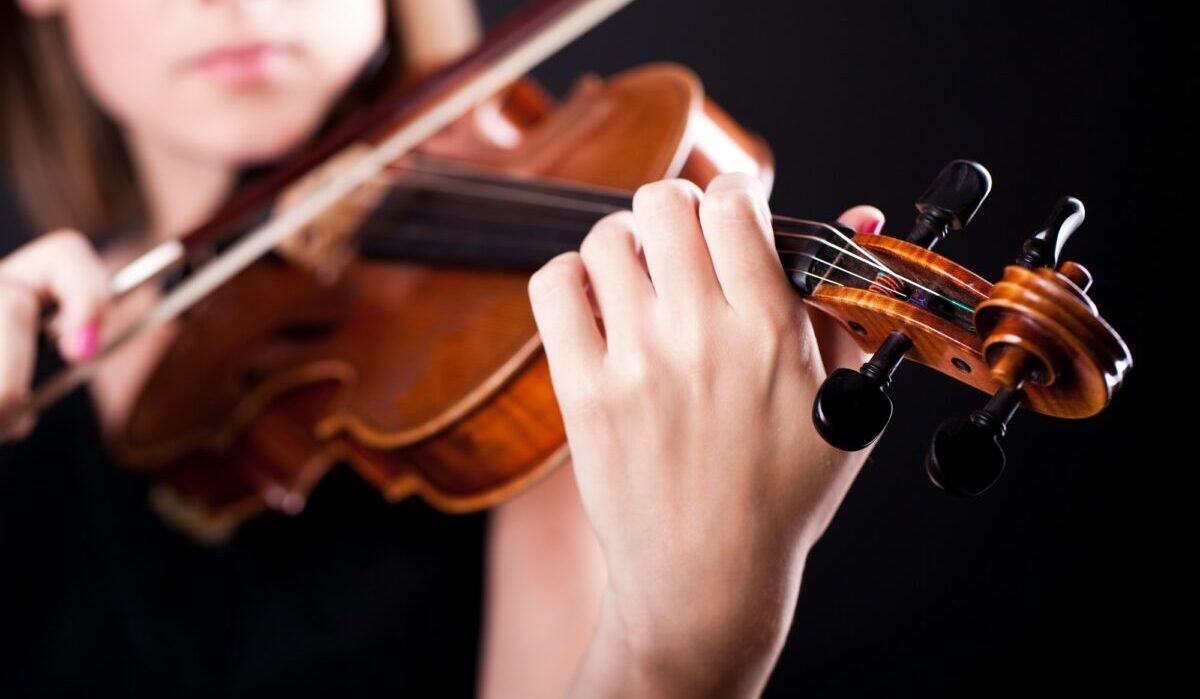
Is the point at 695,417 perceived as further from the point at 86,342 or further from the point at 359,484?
the point at 359,484

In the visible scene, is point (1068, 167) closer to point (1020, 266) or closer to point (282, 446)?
point (1020, 266)

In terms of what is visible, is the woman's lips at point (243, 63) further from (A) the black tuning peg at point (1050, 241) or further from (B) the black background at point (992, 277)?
(A) the black tuning peg at point (1050, 241)

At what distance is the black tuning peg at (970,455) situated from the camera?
42 centimetres

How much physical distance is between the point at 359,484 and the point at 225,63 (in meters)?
0.44

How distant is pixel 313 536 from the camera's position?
1.11 m

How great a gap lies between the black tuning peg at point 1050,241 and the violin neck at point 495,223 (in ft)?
0.29

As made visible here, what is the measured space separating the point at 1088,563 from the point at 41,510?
1.11m

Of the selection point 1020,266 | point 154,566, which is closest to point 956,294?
point 1020,266

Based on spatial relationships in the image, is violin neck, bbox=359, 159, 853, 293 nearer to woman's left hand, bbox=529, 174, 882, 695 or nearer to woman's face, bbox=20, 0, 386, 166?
woman's left hand, bbox=529, 174, 882, 695

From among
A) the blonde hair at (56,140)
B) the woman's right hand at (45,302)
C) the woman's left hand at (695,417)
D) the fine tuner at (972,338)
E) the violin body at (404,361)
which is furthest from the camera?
the blonde hair at (56,140)

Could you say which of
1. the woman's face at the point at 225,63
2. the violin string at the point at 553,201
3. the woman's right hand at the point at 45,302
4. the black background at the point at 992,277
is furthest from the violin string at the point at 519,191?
the black background at the point at 992,277

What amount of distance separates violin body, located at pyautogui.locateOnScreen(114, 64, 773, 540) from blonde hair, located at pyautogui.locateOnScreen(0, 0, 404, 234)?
16.8 inches

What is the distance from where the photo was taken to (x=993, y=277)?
1.09 m

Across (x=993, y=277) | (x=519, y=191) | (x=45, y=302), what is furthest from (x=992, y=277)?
(x=45, y=302)
